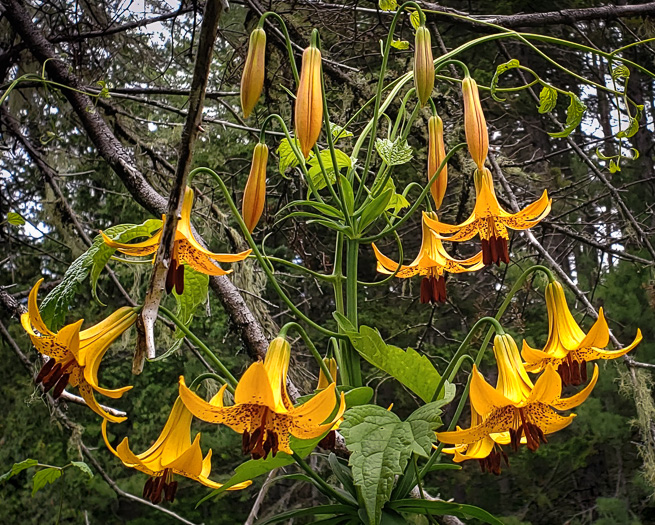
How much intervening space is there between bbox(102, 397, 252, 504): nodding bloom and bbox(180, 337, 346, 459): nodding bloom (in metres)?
0.10

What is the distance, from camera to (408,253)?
575 centimetres

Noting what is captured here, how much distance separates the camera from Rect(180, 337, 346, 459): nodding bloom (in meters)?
0.66

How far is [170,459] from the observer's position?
2.80 feet

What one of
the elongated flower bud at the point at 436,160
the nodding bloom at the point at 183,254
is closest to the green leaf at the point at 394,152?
the elongated flower bud at the point at 436,160

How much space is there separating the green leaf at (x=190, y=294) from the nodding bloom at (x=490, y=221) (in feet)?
1.22

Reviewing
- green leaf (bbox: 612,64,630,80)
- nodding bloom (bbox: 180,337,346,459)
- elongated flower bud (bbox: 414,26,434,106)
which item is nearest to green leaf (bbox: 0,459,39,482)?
nodding bloom (bbox: 180,337,346,459)

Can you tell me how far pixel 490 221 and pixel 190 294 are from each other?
49cm

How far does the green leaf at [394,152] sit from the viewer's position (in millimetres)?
929

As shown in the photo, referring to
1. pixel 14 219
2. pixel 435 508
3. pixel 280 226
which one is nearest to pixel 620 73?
pixel 435 508

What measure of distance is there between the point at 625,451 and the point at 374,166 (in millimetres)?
6493

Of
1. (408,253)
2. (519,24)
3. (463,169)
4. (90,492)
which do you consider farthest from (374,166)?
(90,492)

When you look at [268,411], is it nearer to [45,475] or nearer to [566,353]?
[566,353]

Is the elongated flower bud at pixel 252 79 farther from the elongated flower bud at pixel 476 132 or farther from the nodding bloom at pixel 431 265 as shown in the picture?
the nodding bloom at pixel 431 265

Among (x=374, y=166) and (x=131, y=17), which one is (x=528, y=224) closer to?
(x=374, y=166)
